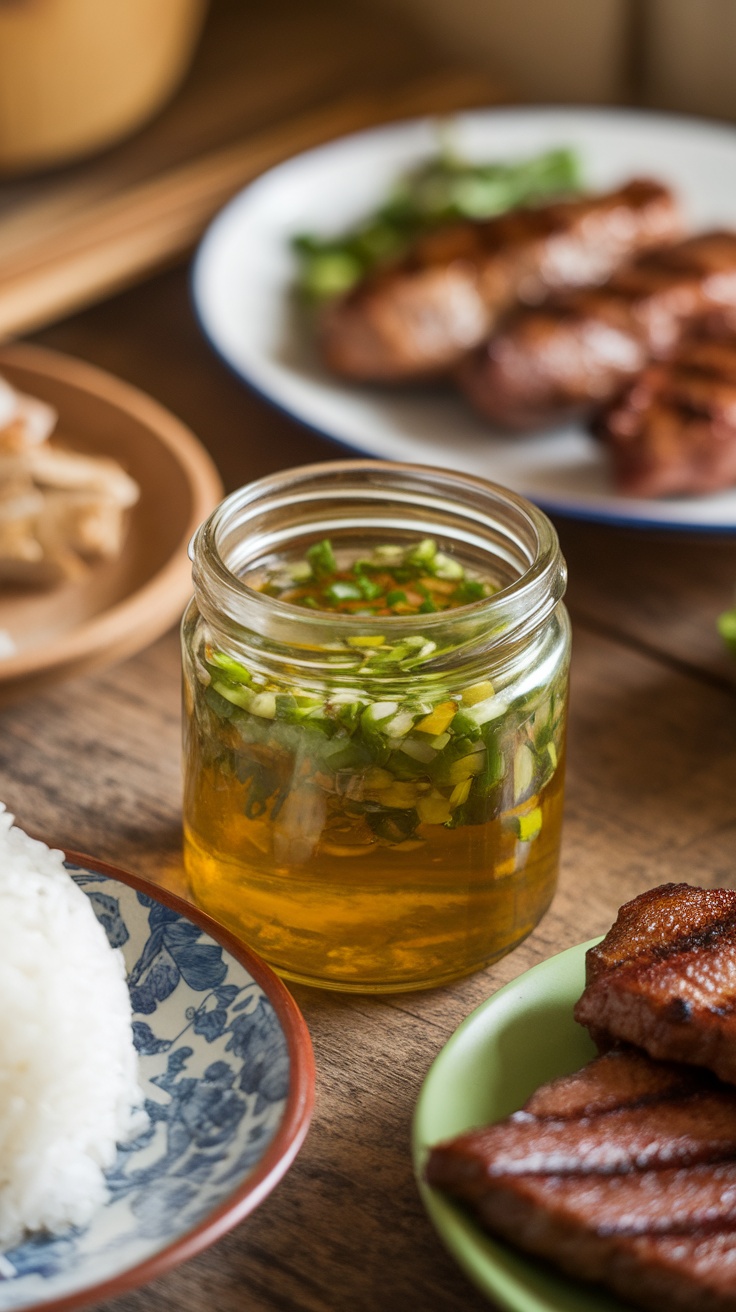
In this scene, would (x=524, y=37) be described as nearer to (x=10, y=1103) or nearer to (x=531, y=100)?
(x=531, y=100)

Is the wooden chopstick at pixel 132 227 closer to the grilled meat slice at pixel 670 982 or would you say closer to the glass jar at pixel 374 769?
the glass jar at pixel 374 769

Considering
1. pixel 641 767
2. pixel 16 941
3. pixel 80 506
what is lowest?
pixel 641 767

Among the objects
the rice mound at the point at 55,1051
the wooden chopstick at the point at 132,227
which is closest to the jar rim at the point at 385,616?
the rice mound at the point at 55,1051

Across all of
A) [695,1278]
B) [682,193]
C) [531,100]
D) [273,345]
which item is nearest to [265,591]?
[695,1278]

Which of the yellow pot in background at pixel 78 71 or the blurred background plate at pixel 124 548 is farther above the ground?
the yellow pot in background at pixel 78 71

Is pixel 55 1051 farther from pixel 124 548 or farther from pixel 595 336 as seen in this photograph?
pixel 595 336

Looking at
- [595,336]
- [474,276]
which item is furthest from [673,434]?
[474,276]
